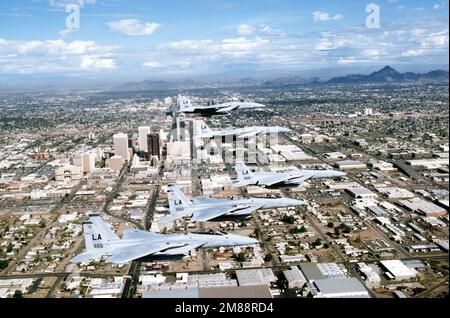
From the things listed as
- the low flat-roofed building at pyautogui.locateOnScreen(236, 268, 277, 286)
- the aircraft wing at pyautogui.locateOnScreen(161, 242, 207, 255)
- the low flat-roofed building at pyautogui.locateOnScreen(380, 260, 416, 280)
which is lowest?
the low flat-roofed building at pyautogui.locateOnScreen(380, 260, 416, 280)

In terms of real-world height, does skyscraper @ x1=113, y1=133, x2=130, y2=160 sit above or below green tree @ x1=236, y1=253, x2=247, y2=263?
above

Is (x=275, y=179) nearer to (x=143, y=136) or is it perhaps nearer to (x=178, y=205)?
(x=178, y=205)

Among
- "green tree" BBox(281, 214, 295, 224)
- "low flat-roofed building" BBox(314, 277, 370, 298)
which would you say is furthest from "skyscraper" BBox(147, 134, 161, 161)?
"low flat-roofed building" BBox(314, 277, 370, 298)

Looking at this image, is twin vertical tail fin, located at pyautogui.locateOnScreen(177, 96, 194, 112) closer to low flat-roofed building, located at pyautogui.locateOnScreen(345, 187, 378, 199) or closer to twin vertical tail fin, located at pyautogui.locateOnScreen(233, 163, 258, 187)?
twin vertical tail fin, located at pyautogui.locateOnScreen(233, 163, 258, 187)

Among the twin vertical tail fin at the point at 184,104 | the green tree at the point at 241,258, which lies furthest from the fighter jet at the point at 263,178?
the green tree at the point at 241,258

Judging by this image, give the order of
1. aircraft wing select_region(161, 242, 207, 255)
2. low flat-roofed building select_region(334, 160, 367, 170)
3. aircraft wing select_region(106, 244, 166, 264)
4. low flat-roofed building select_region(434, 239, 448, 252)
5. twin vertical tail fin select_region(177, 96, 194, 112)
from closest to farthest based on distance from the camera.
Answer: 1. aircraft wing select_region(106, 244, 166, 264)
2. aircraft wing select_region(161, 242, 207, 255)
3. low flat-roofed building select_region(434, 239, 448, 252)
4. twin vertical tail fin select_region(177, 96, 194, 112)
5. low flat-roofed building select_region(334, 160, 367, 170)
